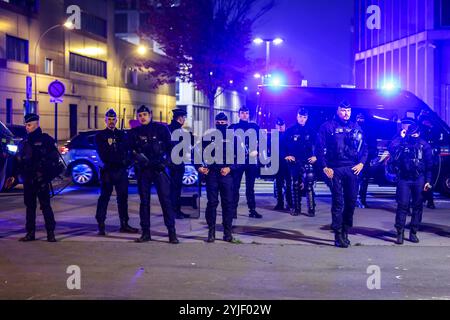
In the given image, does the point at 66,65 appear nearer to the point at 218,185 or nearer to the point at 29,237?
the point at 29,237

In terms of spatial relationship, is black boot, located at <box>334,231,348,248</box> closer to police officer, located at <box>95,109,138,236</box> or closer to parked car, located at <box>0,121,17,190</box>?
police officer, located at <box>95,109,138,236</box>

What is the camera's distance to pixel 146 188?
9.97 meters

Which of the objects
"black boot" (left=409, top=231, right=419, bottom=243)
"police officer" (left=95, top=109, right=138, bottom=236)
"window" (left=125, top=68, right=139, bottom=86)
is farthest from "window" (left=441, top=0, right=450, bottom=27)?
"window" (left=125, top=68, right=139, bottom=86)

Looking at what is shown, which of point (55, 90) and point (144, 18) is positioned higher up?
point (144, 18)

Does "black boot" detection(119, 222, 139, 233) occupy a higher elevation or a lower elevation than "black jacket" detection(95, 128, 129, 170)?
lower

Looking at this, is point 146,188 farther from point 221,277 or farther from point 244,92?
point 244,92

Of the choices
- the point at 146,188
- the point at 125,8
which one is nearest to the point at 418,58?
the point at 146,188

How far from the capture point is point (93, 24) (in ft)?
149

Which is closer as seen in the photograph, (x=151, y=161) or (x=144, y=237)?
(x=151, y=161)

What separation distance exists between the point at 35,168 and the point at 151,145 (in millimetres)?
1573

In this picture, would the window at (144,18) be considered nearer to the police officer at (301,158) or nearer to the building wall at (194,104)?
the building wall at (194,104)

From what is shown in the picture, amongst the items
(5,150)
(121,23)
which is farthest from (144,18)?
(5,150)

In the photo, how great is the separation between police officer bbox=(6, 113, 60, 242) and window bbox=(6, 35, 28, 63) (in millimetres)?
25793

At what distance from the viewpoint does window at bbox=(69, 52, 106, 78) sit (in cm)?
4259
